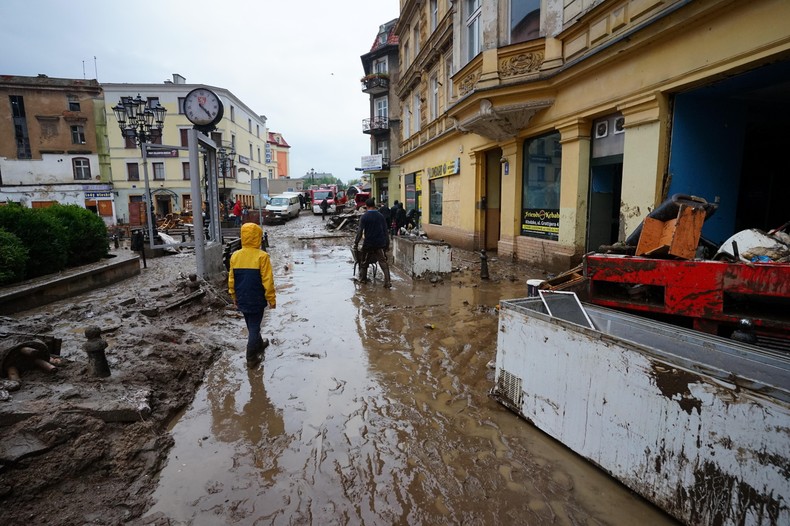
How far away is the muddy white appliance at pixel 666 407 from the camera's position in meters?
1.81

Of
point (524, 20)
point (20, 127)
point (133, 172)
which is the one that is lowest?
point (133, 172)

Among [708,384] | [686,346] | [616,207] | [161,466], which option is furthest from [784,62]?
[161,466]

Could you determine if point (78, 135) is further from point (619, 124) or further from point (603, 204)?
point (619, 124)

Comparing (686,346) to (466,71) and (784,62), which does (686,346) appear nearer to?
(784,62)

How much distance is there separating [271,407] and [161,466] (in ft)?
3.23

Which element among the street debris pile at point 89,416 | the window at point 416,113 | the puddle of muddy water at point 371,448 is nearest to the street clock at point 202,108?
the street debris pile at point 89,416

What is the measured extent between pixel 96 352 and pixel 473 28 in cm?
1206

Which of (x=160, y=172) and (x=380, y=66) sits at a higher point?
(x=380, y=66)

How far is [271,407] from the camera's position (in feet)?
11.9

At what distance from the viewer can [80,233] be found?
29.3ft

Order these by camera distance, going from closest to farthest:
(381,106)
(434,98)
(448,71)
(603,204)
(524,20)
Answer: (603,204), (524,20), (448,71), (434,98), (381,106)

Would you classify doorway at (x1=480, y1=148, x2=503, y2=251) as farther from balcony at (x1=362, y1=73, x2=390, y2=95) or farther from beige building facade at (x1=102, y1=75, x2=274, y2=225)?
beige building facade at (x1=102, y1=75, x2=274, y2=225)

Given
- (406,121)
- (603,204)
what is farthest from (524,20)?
(406,121)

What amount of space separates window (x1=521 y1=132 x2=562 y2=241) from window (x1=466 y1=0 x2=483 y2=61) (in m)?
3.27
